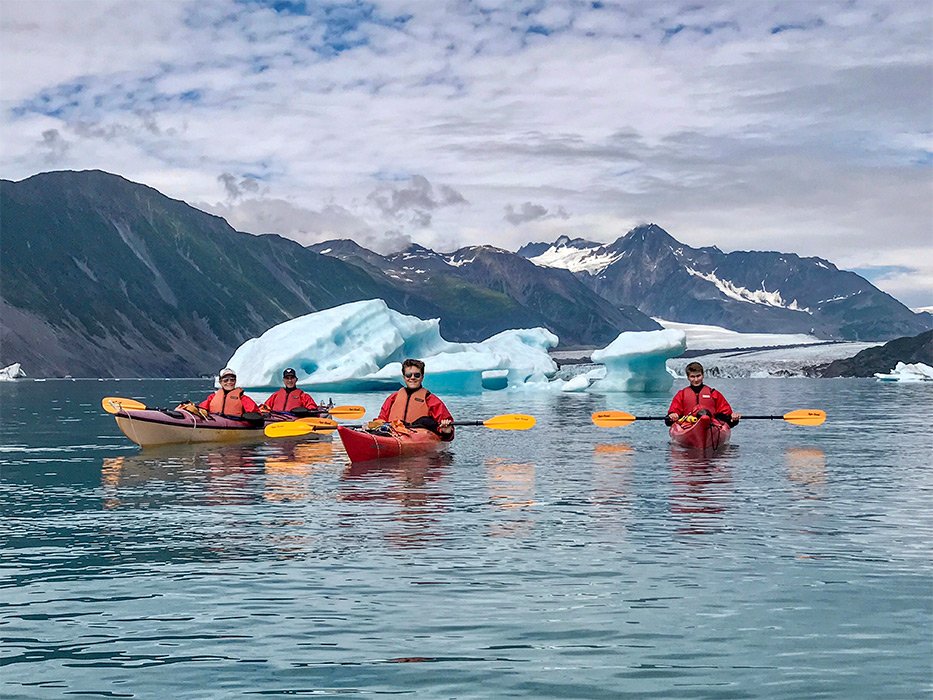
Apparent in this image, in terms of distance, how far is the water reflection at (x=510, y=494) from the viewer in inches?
611

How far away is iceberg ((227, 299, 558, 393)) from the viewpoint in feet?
267

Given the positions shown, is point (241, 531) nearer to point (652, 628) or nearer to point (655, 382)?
point (652, 628)

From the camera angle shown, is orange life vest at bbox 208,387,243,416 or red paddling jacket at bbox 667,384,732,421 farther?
orange life vest at bbox 208,387,243,416

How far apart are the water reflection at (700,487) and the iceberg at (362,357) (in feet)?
175

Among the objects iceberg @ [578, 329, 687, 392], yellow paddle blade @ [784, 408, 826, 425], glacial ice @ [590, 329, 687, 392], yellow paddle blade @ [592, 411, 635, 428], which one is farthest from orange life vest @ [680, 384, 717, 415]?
glacial ice @ [590, 329, 687, 392]

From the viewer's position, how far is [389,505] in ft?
58.1

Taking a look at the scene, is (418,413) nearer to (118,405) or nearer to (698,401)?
(698,401)

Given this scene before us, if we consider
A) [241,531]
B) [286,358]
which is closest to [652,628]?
[241,531]

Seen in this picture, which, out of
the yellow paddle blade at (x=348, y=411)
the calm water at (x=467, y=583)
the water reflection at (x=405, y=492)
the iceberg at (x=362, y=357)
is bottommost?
the calm water at (x=467, y=583)

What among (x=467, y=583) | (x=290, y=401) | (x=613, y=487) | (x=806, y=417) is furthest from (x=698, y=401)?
(x=467, y=583)

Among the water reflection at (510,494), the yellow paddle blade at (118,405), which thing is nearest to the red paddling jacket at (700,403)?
the water reflection at (510,494)

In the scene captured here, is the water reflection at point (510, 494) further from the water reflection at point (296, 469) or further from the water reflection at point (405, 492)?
the water reflection at point (296, 469)

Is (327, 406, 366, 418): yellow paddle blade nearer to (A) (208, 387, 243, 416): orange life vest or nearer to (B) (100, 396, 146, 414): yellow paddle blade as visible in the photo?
(A) (208, 387, 243, 416): orange life vest

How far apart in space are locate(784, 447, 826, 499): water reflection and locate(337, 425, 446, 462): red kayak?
7912mm
